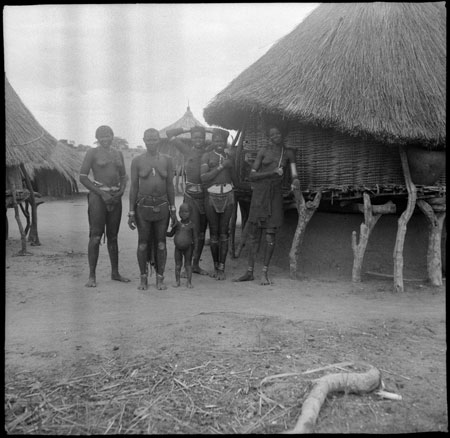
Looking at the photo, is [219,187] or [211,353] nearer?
[211,353]

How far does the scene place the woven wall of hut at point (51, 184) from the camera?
19375mm

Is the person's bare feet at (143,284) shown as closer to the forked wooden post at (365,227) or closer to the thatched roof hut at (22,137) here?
the forked wooden post at (365,227)

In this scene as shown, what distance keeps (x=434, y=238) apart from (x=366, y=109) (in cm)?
188

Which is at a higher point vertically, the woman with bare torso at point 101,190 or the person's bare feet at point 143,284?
the woman with bare torso at point 101,190

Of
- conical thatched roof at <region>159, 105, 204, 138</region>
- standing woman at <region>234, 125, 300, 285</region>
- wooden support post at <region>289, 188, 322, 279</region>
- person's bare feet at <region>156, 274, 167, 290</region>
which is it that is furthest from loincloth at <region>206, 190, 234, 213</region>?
conical thatched roof at <region>159, 105, 204, 138</region>

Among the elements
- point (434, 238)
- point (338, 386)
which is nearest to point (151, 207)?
point (338, 386)

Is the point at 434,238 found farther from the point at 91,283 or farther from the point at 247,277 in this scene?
the point at 91,283

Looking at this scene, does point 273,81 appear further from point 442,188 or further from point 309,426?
point 309,426

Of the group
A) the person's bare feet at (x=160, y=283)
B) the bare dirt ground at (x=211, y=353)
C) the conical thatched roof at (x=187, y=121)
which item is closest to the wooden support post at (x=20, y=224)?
the bare dirt ground at (x=211, y=353)

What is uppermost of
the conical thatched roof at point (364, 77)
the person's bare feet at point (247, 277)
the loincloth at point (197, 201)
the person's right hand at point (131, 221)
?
the conical thatched roof at point (364, 77)

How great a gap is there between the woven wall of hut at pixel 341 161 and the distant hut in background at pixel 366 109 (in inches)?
0.5

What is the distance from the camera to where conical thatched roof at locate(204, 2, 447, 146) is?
6055 millimetres

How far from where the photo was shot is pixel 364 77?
20.7 feet

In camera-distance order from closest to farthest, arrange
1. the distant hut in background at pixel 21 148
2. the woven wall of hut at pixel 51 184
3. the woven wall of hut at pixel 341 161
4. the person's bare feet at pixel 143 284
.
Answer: the person's bare feet at pixel 143 284 < the woven wall of hut at pixel 341 161 < the distant hut in background at pixel 21 148 < the woven wall of hut at pixel 51 184
